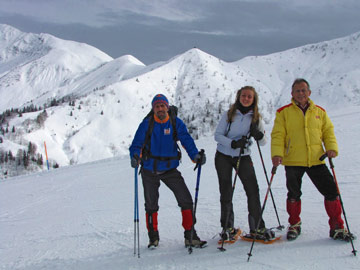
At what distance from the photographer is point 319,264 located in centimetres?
366

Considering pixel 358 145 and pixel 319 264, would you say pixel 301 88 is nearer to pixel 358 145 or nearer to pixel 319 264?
pixel 319 264

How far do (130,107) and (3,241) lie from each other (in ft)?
385

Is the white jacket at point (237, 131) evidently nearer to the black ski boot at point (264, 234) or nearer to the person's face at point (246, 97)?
the person's face at point (246, 97)

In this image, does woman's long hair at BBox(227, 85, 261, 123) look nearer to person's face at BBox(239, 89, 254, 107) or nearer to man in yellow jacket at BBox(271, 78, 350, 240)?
person's face at BBox(239, 89, 254, 107)

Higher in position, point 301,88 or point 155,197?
point 301,88

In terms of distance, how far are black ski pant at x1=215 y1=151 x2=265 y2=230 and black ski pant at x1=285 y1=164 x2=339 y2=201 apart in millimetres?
508

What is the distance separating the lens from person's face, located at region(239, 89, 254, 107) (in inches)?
179

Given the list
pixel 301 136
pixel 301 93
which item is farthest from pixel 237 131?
pixel 301 93

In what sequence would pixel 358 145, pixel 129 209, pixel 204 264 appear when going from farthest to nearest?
pixel 358 145 → pixel 129 209 → pixel 204 264

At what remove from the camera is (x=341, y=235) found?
4.15 metres

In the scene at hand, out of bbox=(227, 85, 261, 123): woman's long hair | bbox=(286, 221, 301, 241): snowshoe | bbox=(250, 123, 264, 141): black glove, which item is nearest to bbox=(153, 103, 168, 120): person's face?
bbox=(227, 85, 261, 123): woman's long hair

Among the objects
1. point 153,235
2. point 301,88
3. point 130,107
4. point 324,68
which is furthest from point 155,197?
point 324,68

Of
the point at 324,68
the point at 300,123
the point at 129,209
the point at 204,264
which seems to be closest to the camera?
the point at 204,264

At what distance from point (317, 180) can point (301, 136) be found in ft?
2.24
